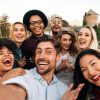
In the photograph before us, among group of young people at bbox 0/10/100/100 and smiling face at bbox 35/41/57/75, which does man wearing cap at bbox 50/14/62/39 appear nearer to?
group of young people at bbox 0/10/100/100

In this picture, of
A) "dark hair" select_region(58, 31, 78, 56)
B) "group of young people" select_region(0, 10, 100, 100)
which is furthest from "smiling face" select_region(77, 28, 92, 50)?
"dark hair" select_region(58, 31, 78, 56)

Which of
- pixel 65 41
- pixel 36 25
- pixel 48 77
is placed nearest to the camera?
pixel 48 77

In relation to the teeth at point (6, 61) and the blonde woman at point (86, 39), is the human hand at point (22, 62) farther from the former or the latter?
the blonde woman at point (86, 39)

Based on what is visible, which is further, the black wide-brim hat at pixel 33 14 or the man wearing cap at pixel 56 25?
the man wearing cap at pixel 56 25

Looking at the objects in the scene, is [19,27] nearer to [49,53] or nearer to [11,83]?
[49,53]

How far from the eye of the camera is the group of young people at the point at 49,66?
3.52 meters

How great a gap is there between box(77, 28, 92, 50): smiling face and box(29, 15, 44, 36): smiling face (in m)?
0.78

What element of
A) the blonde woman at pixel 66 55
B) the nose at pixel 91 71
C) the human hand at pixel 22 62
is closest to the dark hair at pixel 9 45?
the human hand at pixel 22 62

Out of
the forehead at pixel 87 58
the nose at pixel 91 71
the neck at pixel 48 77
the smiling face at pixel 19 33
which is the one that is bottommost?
the neck at pixel 48 77

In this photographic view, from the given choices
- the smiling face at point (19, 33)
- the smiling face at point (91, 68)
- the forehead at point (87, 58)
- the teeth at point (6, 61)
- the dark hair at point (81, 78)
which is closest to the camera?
the smiling face at point (91, 68)

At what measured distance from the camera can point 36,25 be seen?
5949mm

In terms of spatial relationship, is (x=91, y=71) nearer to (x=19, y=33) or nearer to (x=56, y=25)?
(x=19, y=33)

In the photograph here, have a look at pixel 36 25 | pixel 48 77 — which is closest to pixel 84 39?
pixel 36 25

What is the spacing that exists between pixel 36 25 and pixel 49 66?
80.0 inches
